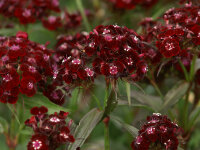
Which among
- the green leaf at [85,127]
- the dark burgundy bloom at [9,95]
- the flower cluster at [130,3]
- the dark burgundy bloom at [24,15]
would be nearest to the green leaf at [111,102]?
the green leaf at [85,127]

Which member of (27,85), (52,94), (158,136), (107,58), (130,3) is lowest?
(158,136)

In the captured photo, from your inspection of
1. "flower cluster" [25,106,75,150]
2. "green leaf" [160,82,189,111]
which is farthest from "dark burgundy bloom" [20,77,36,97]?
"green leaf" [160,82,189,111]

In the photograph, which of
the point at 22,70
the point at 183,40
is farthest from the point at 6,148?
the point at 183,40

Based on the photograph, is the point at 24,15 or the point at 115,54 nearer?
the point at 115,54

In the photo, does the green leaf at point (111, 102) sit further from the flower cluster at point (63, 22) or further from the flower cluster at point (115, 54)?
the flower cluster at point (63, 22)

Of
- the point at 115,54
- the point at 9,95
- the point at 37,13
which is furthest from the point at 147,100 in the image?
the point at 37,13

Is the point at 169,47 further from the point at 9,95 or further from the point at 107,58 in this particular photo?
the point at 9,95

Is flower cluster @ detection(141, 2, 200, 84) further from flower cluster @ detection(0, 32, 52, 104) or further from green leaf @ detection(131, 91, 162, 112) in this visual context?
flower cluster @ detection(0, 32, 52, 104)

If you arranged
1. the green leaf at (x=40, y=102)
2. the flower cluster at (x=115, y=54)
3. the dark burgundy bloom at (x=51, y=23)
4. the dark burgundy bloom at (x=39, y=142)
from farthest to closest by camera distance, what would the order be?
1. the dark burgundy bloom at (x=51, y=23)
2. the green leaf at (x=40, y=102)
3. the flower cluster at (x=115, y=54)
4. the dark burgundy bloom at (x=39, y=142)
